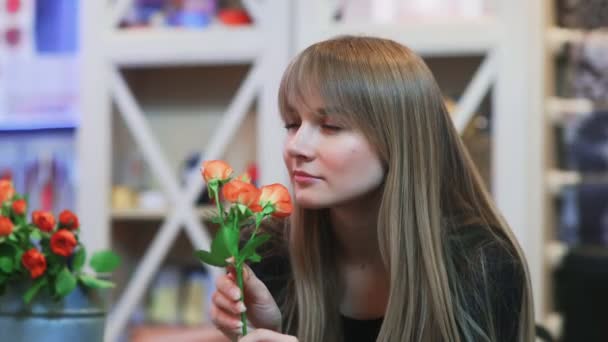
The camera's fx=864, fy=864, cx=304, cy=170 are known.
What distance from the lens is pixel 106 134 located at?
7.23ft

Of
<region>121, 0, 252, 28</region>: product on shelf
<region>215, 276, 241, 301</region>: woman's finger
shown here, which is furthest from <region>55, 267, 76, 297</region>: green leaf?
<region>121, 0, 252, 28</region>: product on shelf

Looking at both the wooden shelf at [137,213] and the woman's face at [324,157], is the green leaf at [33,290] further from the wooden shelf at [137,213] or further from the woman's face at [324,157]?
the wooden shelf at [137,213]

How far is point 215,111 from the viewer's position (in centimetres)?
241

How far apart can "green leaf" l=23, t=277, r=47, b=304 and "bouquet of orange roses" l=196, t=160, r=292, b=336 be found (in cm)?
30

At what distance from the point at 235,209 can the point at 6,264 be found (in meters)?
0.36

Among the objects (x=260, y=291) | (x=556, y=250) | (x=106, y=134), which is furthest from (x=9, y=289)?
(x=556, y=250)

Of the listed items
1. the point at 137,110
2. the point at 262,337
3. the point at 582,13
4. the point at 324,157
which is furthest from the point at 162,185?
the point at 262,337

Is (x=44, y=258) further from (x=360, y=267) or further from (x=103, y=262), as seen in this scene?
(x=360, y=267)

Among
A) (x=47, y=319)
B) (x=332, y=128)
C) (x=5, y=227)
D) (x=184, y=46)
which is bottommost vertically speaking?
(x=47, y=319)

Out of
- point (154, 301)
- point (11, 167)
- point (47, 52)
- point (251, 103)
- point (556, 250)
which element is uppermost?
point (47, 52)

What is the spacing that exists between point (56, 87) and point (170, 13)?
380mm

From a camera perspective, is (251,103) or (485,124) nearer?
(485,124)

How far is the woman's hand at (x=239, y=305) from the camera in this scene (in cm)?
88

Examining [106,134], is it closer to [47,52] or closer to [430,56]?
[47,52]
